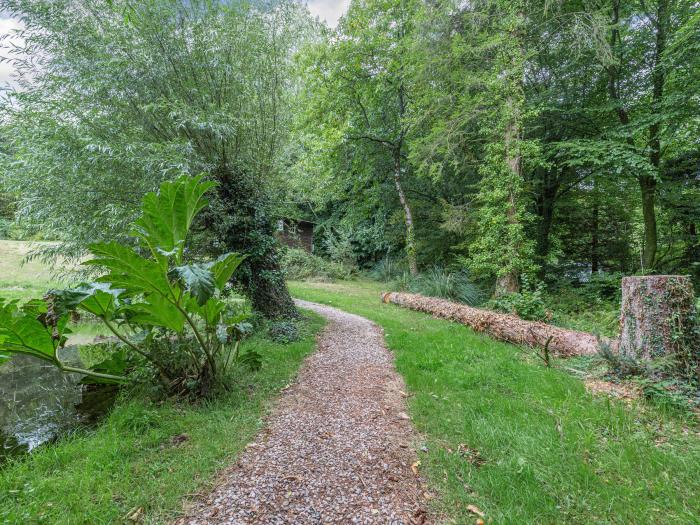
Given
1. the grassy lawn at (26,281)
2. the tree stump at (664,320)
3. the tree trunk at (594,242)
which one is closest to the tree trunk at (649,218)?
the tree trunk at (594,242)

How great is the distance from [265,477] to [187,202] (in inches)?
91.3

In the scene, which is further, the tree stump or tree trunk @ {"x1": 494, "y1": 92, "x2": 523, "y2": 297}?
tree trunk @ {"x1": 494, "y1": 92, "x2": 523, "y2": 297}

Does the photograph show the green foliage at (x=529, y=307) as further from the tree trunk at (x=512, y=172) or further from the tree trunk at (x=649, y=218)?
the tree trunk at (x=649, y=218)

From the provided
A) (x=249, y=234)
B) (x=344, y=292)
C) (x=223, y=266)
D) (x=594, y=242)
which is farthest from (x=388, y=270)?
(x=223, y=266)

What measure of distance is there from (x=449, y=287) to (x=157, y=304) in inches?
304

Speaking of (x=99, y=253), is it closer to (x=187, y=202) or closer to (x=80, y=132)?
(x=187, y=202)

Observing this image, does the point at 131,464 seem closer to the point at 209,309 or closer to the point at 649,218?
the point at 209,309

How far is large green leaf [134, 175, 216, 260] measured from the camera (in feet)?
8.53

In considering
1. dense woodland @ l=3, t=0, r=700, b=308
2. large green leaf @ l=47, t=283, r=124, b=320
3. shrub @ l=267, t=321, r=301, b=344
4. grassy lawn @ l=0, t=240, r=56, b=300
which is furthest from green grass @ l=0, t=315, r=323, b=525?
grassy lawn @ l=0, t=240, r=56, b=300

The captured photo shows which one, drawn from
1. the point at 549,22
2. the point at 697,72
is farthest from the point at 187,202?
the point at 697,72

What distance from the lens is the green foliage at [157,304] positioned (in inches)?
85.8

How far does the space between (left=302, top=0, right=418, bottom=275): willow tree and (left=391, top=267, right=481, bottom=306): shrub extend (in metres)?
1.43

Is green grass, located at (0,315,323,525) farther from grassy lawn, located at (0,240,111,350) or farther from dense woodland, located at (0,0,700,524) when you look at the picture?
grassy lawn, located at (0,240,111,350)

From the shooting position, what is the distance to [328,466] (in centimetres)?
218
